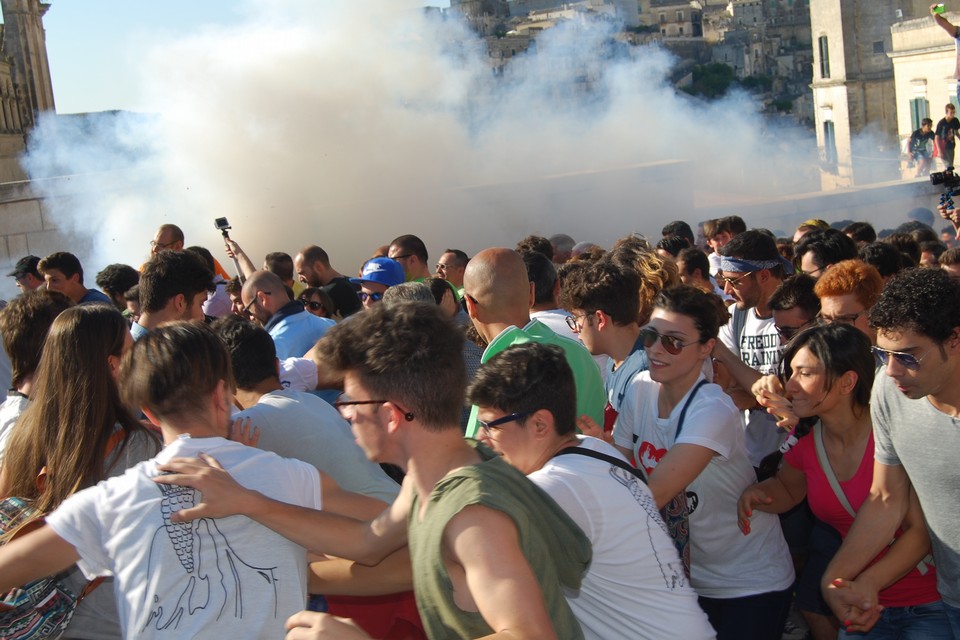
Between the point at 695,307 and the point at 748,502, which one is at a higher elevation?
the point at 695,307

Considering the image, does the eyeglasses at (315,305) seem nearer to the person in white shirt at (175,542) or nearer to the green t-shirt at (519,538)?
the person in white shirt at (175,542)

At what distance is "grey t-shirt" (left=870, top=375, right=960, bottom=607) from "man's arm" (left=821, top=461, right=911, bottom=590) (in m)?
0.05

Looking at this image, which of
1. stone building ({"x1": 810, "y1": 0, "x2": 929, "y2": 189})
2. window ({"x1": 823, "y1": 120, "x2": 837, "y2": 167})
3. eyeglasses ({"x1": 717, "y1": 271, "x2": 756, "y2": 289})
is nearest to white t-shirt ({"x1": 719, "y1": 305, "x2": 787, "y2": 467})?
eyeglasses ({"x1": 717, "y1": 271, "x2": 756, "y2": 289})

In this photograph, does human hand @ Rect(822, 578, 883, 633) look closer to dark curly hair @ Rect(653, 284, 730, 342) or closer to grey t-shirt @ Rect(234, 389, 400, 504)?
dark curly hair @ Rect(653, 284, 730, 342)

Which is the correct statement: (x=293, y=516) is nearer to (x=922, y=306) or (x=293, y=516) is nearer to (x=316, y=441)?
(x=316, y=441)

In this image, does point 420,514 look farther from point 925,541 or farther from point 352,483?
point 925,541

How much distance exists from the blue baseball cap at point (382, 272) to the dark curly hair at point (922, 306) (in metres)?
3.69

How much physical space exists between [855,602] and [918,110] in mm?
31877

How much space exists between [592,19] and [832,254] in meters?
101

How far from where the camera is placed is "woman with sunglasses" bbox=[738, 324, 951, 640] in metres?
3.07

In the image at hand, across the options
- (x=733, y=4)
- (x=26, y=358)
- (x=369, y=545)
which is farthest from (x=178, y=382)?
(x=733, y=4)

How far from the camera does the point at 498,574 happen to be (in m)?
1.79

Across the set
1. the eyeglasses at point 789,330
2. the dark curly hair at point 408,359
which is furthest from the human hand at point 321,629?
the eyeglasses at point 789,330

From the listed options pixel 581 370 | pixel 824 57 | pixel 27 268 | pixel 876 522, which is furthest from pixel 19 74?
pixel 824 57
